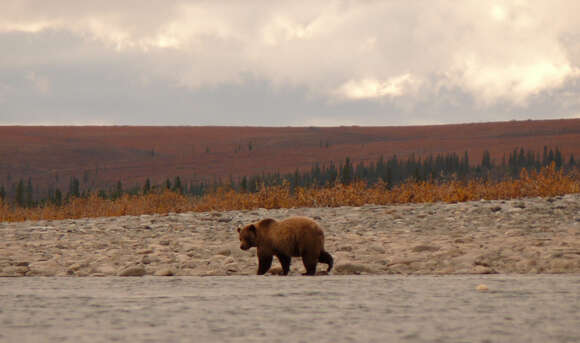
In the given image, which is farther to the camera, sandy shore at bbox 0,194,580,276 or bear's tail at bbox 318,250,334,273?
sandy shore at bbox 0,194,580,276

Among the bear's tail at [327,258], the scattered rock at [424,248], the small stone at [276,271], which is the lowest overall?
the small stone at [276,271]

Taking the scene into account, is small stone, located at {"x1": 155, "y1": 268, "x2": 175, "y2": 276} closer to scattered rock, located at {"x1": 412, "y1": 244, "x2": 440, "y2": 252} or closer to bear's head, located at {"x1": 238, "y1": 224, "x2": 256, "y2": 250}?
bear's head, located at {"x1": 238, "y1": 224, "x2": 256, "y2": 250}

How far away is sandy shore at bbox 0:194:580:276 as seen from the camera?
32.6ft

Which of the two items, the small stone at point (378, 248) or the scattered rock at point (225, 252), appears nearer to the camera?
the small stone at point (378, 248)

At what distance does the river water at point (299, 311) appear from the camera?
13.8 feet

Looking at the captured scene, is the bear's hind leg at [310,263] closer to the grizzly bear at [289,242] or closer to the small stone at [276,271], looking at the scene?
the grizzly bear at [289,242]

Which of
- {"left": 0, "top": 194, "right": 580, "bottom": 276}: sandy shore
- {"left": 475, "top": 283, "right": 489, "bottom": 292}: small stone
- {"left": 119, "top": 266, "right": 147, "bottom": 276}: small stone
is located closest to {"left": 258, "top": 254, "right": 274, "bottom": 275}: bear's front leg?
{"left": 0, "top": 194, "right": 580, "bottom": 276}: sandy shore

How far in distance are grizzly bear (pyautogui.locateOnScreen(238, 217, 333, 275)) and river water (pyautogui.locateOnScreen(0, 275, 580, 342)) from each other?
1.33 m

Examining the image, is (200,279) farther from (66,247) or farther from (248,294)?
(66,247)

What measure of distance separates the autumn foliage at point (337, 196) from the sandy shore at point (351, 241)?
1.03 meters

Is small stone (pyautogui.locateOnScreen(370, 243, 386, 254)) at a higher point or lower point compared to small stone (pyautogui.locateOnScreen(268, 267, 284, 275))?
higher

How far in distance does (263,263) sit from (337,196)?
8.17 meters

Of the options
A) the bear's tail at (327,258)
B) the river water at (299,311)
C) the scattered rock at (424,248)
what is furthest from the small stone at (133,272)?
the scattered rock at (424,248)

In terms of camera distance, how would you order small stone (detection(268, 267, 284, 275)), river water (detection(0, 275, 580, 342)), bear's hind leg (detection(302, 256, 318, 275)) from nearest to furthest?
river water (detection(0, 275, 580, 342)) → bear's hind leg (detection(302, 256, 318, 275)) → small stone (detection(268, 267, 284, 275))
